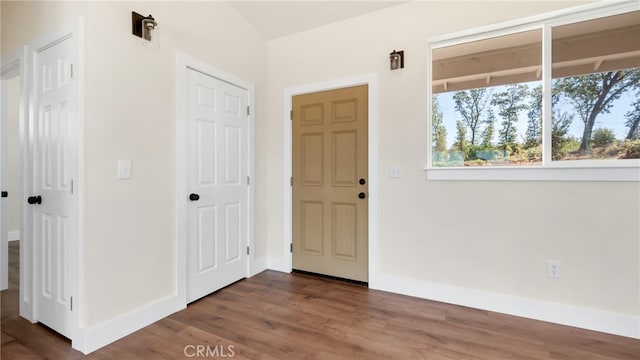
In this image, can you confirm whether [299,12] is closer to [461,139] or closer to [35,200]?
[461,139]

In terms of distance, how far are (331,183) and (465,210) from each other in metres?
1.33

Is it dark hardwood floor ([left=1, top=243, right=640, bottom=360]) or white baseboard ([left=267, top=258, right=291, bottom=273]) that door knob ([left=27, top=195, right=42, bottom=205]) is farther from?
white baseboard ([left=267, top=258, right=291, bottom=273])

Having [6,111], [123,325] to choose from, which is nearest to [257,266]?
[123,325]

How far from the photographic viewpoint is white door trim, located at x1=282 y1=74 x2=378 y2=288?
2809 millimetres

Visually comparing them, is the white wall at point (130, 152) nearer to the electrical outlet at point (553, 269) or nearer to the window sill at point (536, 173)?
the window sill at point (536, 173)

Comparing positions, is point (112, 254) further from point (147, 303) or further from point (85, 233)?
point (147, 303)

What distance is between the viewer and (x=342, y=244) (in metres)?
3.05

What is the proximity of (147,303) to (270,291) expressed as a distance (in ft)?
3.41

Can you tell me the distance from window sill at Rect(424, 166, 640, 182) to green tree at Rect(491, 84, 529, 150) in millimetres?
243

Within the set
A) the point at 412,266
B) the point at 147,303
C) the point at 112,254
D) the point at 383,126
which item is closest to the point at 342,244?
the point at 412,266

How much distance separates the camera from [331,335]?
1990 millimetres

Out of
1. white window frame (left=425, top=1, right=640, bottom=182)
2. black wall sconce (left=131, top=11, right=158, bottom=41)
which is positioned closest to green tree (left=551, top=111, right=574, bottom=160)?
white window frame (left=425, top=1, right=640, bottom=182)

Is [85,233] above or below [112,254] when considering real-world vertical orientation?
above

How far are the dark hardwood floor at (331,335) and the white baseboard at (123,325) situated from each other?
0.05 m
